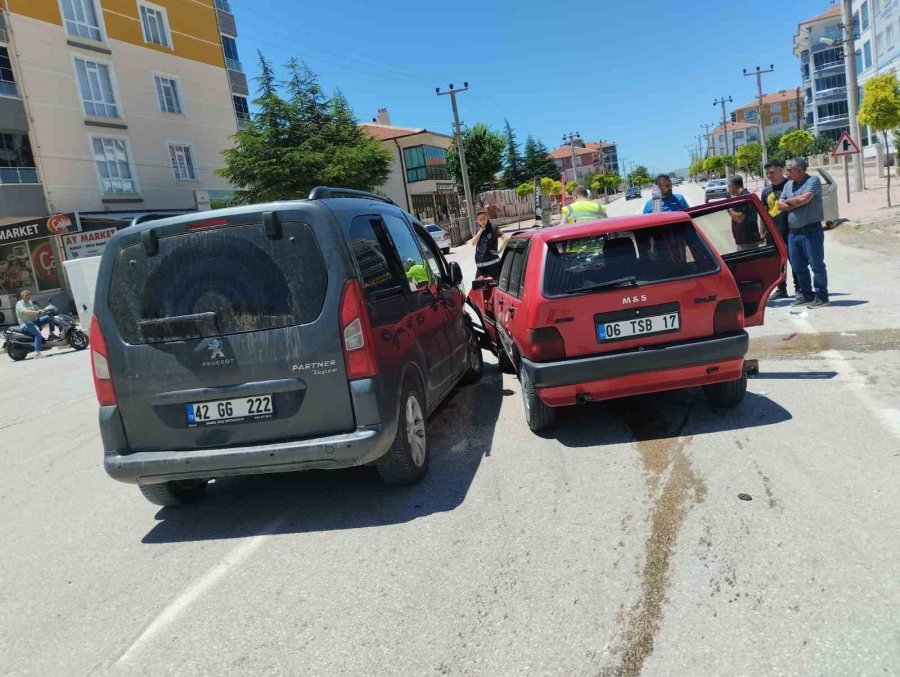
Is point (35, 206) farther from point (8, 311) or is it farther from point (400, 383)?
point (400, 383)

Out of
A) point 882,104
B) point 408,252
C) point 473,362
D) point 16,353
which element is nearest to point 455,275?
point 473,362

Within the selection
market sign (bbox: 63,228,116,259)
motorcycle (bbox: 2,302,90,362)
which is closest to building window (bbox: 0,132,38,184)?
market sign (bbox: 63,228,116,259)

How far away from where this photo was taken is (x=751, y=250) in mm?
6477

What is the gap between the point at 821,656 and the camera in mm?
2490

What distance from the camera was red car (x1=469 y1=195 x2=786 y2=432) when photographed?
4.98 m

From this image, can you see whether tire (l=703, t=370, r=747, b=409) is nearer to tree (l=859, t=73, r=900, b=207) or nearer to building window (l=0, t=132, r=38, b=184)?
tree (l=859, t=73, r=900, b=207)

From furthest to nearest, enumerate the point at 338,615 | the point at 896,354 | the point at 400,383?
1. the point at 896,354
2. the point at 400,383
3. the point at 338,615

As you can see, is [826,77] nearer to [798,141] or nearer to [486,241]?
[798,141]

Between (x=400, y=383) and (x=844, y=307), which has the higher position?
(x=400, y=383)

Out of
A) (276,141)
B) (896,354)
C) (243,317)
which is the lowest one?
(896,354)

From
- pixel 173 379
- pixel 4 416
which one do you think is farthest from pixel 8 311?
pixel 173 379

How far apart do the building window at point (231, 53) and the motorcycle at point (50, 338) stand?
74.5 ft

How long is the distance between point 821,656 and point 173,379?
3.51 m

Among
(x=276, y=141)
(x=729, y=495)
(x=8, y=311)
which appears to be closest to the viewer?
(x=729, y=495)
